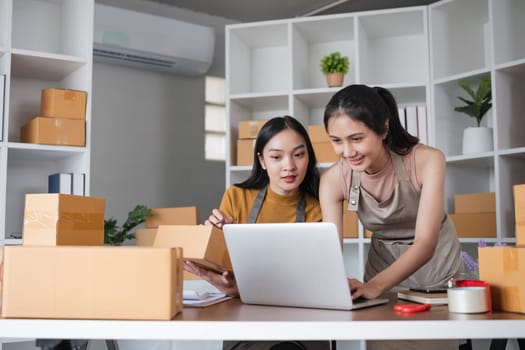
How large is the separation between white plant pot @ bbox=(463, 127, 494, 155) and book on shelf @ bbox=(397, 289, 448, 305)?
1959 millimetres

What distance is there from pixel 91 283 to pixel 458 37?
9.36 ft

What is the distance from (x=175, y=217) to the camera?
3496mm

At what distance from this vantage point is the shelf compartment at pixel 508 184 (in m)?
3.01

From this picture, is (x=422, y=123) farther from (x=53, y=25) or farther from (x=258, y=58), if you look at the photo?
(x=53, y=25)

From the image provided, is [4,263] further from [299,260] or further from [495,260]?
[495,260]

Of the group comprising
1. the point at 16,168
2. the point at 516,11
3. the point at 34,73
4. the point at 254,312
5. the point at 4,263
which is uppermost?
the point at 516,11

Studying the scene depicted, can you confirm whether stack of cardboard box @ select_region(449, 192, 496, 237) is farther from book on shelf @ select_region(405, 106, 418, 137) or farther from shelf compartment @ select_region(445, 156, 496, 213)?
book on shelf @ select_region(405, 106, 418, 137)

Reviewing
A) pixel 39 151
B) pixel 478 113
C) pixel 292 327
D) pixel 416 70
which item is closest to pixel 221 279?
pixel 292 327

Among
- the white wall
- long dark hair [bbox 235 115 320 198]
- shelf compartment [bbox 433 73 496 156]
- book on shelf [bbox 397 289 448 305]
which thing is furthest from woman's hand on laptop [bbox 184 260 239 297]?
the white wall

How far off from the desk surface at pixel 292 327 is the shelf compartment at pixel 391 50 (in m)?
2.54

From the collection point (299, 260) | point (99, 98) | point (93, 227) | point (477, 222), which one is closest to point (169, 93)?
point (99, 98)

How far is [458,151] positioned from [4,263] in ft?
9.02

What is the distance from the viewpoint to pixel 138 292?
1171mm

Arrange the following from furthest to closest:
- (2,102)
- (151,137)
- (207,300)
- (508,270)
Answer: (151,137)
(2,102)
(207,300)
(508,270)
